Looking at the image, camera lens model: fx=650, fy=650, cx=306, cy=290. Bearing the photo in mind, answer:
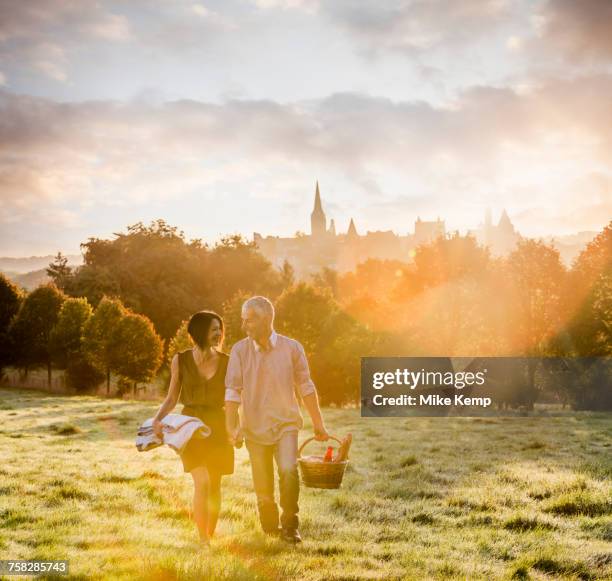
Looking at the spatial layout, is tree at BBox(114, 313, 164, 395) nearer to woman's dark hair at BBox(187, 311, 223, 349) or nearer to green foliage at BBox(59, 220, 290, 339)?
green foliage at BBox(59, 220, 290, 339)

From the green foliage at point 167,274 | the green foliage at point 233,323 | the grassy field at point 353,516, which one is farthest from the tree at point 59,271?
the grassy field at point 353,516

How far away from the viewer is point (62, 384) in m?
51.8

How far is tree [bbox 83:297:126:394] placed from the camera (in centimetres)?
4788

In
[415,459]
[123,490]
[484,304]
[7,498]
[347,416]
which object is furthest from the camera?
[484,304]

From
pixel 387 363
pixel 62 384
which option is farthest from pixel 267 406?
pixel 62 384

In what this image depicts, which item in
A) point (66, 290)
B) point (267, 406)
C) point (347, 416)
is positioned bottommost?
point (347, 416)

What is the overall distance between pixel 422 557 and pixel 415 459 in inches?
323

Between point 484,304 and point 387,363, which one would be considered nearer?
point 387,363

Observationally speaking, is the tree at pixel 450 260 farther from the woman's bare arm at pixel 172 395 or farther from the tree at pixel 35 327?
the woman's bare arm at pixel 172 395

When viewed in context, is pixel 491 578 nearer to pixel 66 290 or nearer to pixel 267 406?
pixel 267 406

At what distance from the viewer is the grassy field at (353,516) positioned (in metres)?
6.83

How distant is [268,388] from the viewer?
7480 mm

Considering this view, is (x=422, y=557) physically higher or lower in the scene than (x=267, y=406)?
lower

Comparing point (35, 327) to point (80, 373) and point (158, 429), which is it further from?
point (158, 429)
